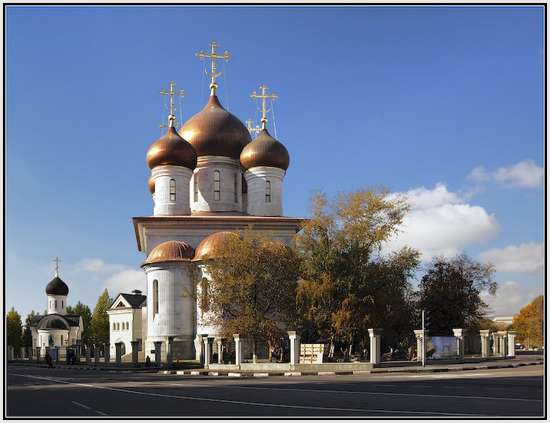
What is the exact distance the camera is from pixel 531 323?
8388cm

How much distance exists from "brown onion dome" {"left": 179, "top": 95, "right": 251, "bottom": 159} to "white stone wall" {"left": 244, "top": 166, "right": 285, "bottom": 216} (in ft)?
8.54

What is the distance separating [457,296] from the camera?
155 ft

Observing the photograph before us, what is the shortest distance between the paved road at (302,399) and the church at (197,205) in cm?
2177

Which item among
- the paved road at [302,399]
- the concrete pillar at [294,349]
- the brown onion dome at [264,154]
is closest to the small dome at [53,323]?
the brown onion dome at [264,154]

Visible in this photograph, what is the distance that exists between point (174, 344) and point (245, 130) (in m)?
18.0

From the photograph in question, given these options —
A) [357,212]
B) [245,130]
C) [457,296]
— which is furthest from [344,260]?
[245,130]

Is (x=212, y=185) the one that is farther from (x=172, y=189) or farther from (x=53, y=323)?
(x=53, y=323)

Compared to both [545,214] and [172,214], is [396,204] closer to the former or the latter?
[172,214]

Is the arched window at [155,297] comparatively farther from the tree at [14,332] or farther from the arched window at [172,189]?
the tree at [14,332]

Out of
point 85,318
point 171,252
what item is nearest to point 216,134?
point 171,252

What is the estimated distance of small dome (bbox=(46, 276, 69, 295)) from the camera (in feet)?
307

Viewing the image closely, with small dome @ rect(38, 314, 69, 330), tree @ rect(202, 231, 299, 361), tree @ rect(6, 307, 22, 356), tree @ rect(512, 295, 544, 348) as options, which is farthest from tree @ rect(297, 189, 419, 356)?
tree @ rect(6, 307, 22, 356)

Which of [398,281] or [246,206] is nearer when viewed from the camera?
[398,281]

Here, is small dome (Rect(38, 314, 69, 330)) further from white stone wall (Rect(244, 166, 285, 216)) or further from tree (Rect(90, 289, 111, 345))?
white stone wall (Rect(244, 166, 285, 216))
